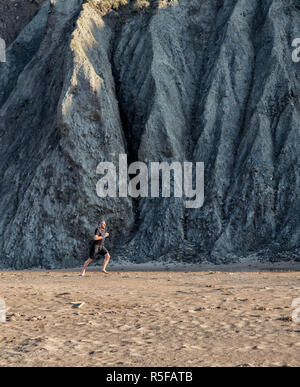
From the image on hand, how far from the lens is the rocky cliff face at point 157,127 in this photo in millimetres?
18234

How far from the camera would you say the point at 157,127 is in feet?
69.2

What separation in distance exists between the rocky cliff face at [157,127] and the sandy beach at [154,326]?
8.13 m

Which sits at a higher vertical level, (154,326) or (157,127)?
(157,127)

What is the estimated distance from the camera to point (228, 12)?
25.3m

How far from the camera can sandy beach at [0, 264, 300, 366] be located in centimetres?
→ 479

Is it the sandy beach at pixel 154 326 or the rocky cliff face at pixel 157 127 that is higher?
the rocky cliff face at pixel 157 127

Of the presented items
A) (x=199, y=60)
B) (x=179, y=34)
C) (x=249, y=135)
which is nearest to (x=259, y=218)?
(x=249, y=135)

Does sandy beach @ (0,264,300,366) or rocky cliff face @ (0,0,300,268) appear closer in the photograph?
sandy beach @ (0,264,300,366)

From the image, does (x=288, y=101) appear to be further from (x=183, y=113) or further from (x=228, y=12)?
(x=228, y=12)

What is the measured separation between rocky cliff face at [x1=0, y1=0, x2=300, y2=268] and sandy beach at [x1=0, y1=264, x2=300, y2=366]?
26.7 feet

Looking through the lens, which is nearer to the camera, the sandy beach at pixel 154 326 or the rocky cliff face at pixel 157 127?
the sandy beach at pixel 154 326

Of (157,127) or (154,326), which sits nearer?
(154,326)

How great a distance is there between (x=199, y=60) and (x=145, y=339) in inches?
832

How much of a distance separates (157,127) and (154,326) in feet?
51.6
